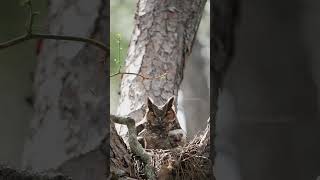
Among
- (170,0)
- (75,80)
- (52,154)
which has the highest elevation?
(170,0)

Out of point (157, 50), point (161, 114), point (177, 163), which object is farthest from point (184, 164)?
point (157, 50)

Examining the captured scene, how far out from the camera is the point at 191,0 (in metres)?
1.87

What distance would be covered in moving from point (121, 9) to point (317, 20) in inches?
65.7

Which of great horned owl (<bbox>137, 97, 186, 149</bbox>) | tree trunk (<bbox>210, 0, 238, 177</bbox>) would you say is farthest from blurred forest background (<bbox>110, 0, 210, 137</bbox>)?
tree trunk (<bbox>210, 0, 238, 177</bbox>)

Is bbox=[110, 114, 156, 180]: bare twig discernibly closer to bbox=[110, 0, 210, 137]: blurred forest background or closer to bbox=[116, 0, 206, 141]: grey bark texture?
bbox=[116, 0, 206, 141]: grey bark texture

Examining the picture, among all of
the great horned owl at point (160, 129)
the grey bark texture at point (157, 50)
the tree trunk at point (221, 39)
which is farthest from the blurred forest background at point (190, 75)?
the tree trunk at point (221, 39)

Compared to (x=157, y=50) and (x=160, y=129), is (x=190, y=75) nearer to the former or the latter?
(x=157, y=50)

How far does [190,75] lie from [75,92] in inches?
87.2

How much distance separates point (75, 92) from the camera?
80cm

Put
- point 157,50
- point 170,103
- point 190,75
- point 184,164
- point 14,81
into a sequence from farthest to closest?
1. point 190,75
2. point 157,50
3. point 170,103
4. point 184,164
5. point 14,81

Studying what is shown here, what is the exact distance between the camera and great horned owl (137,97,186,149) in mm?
1638

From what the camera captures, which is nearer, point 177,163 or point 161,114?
point 177,163

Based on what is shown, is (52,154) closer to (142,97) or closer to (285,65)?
(285,65)

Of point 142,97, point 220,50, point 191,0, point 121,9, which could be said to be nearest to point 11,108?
point 220,50
